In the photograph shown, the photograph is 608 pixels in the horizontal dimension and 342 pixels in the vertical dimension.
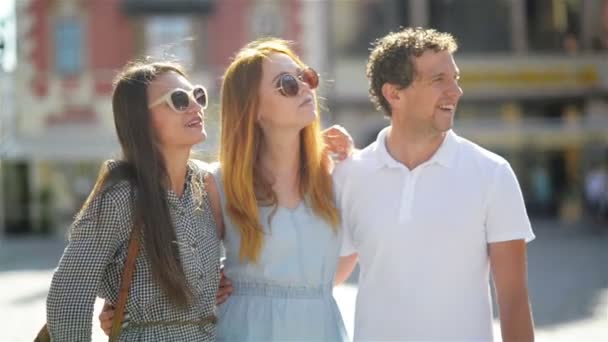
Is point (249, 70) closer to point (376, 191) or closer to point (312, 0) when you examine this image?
point (376, 191)

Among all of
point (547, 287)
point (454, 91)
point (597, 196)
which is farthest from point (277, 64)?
point (597, 196)

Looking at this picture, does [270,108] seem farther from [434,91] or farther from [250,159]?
[434,91]

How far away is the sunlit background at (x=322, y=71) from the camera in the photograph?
24.5 metres

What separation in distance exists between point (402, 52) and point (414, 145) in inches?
12.8

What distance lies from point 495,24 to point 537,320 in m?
16.3

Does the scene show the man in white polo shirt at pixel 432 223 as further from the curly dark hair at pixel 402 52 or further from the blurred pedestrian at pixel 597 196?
the blurred pedestrian at pixel 597 196

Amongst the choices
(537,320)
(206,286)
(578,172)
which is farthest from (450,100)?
(578,172)

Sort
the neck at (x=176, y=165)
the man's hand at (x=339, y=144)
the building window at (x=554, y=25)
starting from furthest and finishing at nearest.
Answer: the building window at (x=554, y=25)
the man's hand at (x=339, y=144)
the neck at (x=176, y=165)

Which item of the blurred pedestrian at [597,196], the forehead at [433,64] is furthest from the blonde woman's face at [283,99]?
the blurred pedestrian at [597,196]

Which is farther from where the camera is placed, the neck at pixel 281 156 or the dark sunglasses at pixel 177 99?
the neck at pixel 281 156

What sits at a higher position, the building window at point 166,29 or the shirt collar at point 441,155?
the building window at point 166,29

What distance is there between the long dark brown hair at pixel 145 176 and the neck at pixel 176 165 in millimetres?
45

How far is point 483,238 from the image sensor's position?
3.37 meters

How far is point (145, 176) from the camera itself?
10.5 ft
